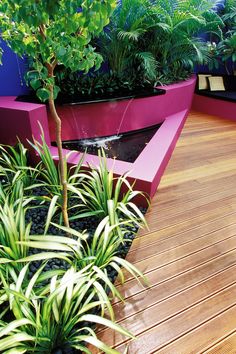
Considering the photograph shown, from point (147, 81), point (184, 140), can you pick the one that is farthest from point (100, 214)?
point (147, 81)

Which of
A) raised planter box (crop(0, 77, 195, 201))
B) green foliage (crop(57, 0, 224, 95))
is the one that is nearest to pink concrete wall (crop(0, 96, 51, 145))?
raised planter box (crop(0, 77, 195, 201))

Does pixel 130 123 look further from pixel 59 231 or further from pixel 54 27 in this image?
pixel 54 27

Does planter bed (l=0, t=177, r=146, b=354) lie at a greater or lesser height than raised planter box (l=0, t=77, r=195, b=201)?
lesser

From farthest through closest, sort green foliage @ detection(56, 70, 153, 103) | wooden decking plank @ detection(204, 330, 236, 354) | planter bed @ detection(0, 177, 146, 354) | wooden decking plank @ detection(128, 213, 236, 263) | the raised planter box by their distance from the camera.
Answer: green foliage @ detection(56, 70, 153, 103)
the raised planter box
wooden decking plank @ detection(128, 213, 236, 263)
planter bed @ detection(0, 177, 146, 354)
wooden decking plank @ detection(204, 330, 236, 354)

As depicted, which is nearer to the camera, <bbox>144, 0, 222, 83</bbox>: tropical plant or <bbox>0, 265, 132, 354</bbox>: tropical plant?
<bbox>0, 265, 132, 354</bbox>: tropical plant

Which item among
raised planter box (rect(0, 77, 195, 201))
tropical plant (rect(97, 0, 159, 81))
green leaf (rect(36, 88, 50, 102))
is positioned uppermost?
tropical plant (rect(97, 0, 159, 81))

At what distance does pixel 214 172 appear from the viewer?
101 inches

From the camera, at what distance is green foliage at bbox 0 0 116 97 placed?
831 millimetres

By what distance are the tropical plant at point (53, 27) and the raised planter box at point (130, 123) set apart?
1067mm

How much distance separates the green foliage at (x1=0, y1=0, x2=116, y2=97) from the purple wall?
2076mm

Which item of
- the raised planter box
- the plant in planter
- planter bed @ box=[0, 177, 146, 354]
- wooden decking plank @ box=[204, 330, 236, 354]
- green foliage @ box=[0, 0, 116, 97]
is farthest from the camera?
the plant in planter

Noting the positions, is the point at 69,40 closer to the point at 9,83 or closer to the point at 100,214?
the point at 100,214

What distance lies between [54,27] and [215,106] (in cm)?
400

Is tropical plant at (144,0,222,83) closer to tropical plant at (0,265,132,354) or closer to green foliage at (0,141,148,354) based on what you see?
green foliage at (0,141,148,354)
